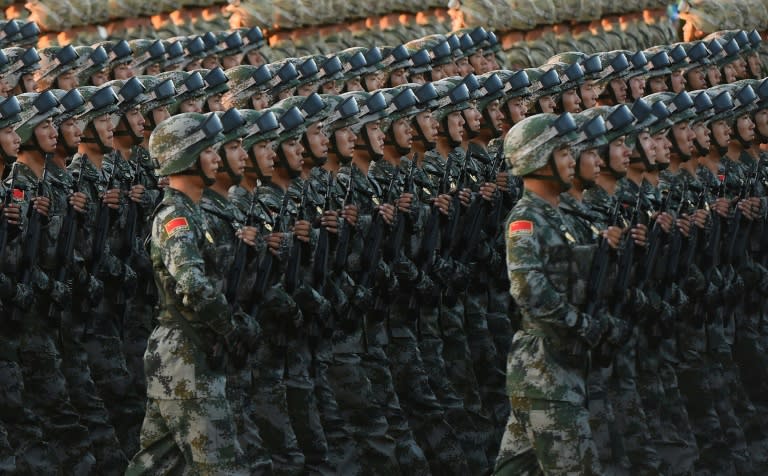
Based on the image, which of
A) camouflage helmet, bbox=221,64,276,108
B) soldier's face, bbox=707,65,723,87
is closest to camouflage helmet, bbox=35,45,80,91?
camouflage helmet, bbox=221,64,276,108

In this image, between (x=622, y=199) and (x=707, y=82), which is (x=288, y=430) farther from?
(x=707, y=82)

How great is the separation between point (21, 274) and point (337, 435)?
A: 1846 millimetres

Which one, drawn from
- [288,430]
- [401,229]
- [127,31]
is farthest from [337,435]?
[127,31]

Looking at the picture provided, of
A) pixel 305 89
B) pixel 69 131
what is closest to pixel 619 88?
pixel 305 89

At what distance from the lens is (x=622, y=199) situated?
11.5 m

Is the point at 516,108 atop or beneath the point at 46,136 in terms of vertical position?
beneath

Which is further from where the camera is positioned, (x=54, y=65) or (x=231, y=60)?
(x=231, y=60)

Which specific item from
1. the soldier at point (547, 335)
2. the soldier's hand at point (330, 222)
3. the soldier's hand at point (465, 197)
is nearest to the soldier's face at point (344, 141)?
the soldier's hand at point (330, 222)

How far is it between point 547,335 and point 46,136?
334cm

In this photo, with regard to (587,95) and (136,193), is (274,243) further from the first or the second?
(587,95)

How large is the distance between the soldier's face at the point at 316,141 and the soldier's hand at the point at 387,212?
1.42 feet

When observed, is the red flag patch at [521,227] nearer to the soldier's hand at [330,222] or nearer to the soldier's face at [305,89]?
the soldier's hand at [330,222]

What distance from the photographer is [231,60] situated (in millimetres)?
18016

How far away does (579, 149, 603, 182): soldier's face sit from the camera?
10.2 metres
